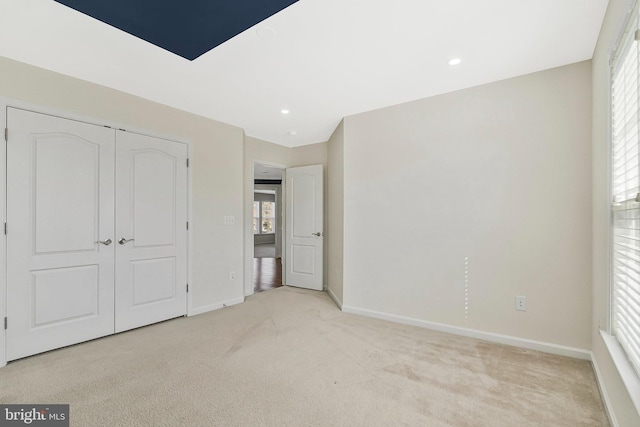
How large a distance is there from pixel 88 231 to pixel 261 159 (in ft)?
8.55

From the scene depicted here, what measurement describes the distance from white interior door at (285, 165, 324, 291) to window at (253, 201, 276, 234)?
7.22m

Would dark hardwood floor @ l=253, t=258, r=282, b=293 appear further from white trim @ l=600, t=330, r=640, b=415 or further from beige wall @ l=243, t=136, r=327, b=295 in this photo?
white trim @ l=600, t=330, r=640, b=415

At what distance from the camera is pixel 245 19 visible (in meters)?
1.82

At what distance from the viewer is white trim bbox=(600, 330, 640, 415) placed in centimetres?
126

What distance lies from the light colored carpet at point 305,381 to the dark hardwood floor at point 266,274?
213 cm

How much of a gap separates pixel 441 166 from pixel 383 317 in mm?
1880

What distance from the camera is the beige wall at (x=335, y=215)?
3.96 meters

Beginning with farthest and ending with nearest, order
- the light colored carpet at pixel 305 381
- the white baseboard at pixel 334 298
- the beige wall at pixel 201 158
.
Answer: the white baseboard at pixel 334 298, the beige wall at pixel 201 158, the light colored carpet at pixel 305 381

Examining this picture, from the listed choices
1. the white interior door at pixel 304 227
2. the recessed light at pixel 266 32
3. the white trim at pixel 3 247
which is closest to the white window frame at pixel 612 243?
the recessed light at pixel 266 32

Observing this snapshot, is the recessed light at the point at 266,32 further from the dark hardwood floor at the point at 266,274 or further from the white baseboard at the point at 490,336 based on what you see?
the dark hardwood floor at the point at 266,274

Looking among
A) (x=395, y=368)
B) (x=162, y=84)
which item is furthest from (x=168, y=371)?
(x=162, y=84)

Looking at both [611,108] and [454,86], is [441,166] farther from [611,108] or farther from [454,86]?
[611,108]

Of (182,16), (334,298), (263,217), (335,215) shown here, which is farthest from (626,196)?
(263,217)

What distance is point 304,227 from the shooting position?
16.4ft
